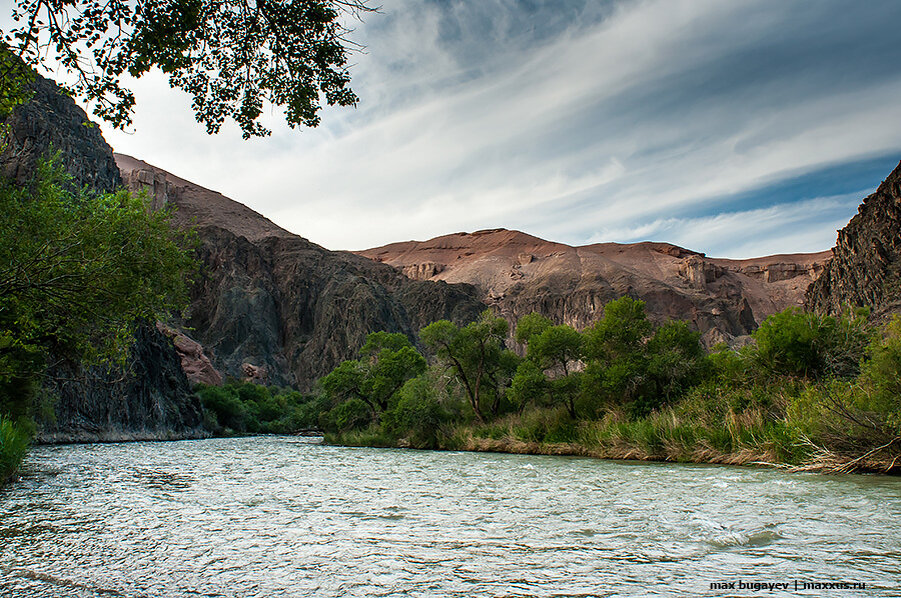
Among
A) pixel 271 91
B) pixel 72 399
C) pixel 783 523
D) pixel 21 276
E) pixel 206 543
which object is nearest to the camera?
pixel 206 543

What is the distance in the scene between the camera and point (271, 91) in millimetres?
8602

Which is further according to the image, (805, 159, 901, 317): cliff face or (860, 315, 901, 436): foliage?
(805, 159, 901, 317): cliff face

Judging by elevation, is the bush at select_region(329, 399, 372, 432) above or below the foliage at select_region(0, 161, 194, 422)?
below

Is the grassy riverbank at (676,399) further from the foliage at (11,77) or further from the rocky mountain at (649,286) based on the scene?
the rocky mountain at (649,286)

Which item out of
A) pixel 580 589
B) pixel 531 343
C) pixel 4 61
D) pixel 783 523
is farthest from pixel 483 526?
pixel 531 343

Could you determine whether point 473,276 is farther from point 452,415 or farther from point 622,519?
point 622,519

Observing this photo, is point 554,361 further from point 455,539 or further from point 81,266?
point 455,539

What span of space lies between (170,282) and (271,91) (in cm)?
780

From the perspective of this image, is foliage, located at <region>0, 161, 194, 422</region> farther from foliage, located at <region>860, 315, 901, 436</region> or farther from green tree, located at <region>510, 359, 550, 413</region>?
green tree, located at <region>510, 359, 550, 413</region>

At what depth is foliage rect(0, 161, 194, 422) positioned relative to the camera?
11008 mm

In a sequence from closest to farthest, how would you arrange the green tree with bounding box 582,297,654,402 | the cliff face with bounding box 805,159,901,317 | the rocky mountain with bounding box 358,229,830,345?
the green tree with bounding box 582,297,654,402, the cliff face with bounding box 805,159,901,317, the rocky mountain with bounding box 358,229,830,345

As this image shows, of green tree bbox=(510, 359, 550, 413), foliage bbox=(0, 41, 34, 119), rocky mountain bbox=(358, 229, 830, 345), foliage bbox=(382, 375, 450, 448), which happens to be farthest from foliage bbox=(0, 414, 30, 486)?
rocky mountain bbox=(358, 229, 830, 345)

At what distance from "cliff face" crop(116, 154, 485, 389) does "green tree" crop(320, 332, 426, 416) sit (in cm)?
6662

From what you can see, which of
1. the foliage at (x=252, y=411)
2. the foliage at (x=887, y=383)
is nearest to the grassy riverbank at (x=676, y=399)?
the foliage at (x=887, y=383)
